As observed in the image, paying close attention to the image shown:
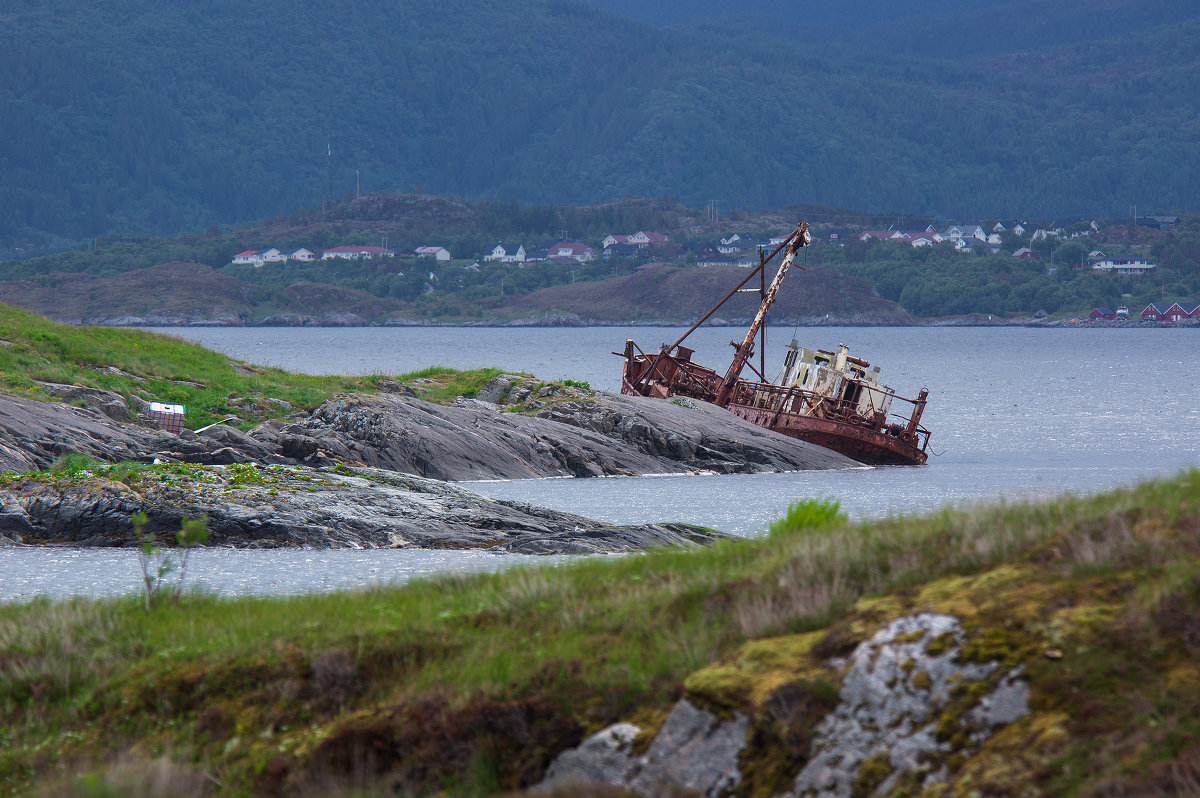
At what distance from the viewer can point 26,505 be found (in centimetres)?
2120

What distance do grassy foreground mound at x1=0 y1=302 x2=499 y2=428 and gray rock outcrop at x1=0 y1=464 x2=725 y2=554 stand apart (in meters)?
10.0

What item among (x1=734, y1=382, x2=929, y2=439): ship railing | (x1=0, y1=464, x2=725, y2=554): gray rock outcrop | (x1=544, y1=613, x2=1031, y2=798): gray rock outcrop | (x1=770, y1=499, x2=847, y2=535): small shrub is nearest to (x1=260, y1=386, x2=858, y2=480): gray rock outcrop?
(x1=734, y1=382, x2=929, y2=439): ship railing

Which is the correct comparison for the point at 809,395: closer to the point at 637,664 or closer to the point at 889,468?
the point at 889,468

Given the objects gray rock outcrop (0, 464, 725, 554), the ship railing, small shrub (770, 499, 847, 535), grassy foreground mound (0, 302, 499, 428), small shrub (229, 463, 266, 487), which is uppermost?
small shrub (770, 499, 847, 535)

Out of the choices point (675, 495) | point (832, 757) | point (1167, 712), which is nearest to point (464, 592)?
point (832, 757)

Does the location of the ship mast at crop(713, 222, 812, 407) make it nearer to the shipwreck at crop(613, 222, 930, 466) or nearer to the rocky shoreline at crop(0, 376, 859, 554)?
the shipwreck at crop(613, 222, 930, 466)

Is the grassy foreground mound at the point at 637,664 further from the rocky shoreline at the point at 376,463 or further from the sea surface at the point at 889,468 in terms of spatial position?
the rocky shoreline at the point at 376,463

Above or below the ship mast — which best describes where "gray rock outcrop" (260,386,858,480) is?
below

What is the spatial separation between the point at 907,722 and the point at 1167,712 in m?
1.28

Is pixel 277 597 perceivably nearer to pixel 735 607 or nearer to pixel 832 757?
pixel 735 607

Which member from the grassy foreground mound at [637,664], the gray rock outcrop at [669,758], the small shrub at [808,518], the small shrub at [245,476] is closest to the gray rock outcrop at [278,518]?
the small shrub at [245,476]

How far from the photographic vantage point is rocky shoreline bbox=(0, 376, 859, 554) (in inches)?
834

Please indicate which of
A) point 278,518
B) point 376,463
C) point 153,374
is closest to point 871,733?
point 278,518

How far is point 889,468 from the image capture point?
47250 mm
